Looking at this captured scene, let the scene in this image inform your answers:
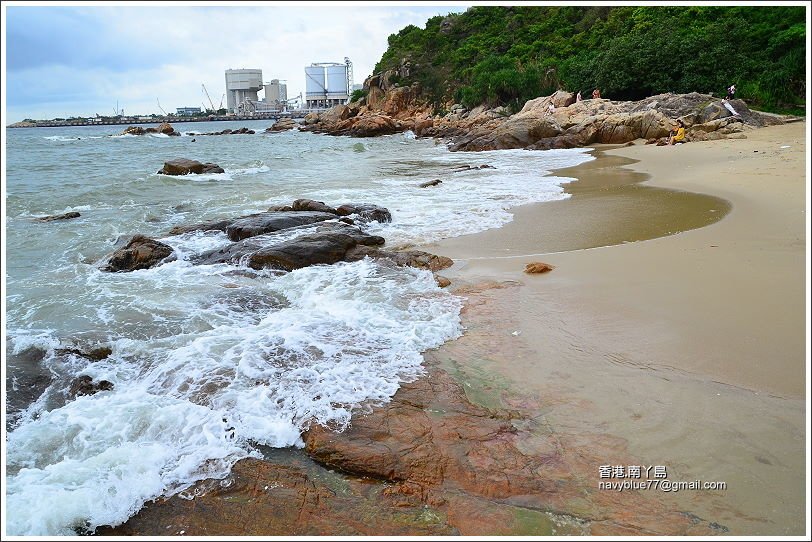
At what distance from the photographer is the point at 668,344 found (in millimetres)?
4066

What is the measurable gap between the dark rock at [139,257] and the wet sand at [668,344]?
13.3 ft

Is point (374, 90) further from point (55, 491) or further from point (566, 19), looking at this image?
point (55, 491)

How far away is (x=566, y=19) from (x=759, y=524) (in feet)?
173

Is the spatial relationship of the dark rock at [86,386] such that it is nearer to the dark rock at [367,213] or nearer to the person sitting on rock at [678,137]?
the dark rock at [367,213]

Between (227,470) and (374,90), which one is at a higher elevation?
(374,90)

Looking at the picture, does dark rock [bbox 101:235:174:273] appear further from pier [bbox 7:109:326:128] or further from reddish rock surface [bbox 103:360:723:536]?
pier [bbox 7:109:326:128]

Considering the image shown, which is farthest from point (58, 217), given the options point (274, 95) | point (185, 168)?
point (274, 95)

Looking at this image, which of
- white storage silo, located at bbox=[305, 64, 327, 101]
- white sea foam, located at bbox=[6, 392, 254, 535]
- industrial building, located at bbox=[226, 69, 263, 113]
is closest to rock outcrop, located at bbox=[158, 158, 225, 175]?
white sea foam, located at bbox=[6, 392, 254, 535]

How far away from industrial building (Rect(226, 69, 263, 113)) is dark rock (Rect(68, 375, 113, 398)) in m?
134

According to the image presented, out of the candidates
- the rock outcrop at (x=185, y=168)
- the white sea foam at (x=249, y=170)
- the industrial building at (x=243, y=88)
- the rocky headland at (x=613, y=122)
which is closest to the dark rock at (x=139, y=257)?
the rock outcrop at (x=185, y=168)

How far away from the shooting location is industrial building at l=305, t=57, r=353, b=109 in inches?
4402

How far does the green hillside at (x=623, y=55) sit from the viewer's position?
2439cm

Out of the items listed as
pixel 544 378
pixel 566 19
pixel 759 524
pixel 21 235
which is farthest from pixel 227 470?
pixel 566 19

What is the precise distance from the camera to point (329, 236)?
743 cm
